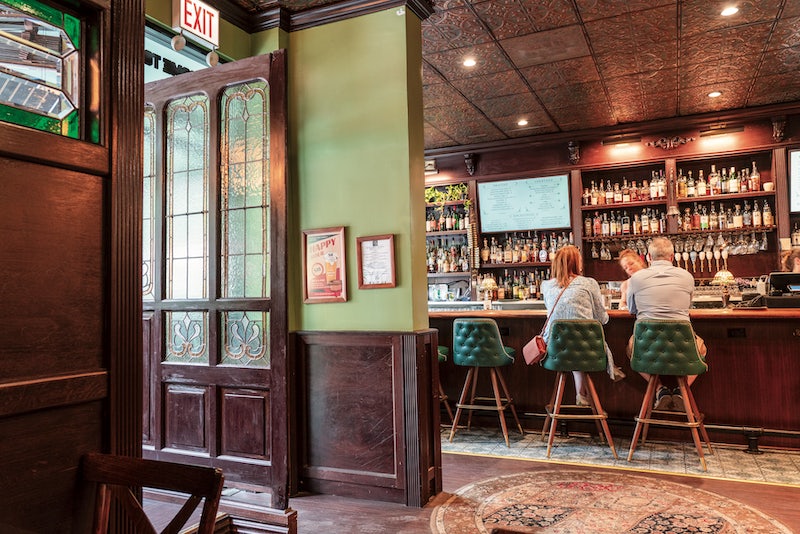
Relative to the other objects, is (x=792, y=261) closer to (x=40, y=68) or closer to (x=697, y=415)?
(x=697, y=415)

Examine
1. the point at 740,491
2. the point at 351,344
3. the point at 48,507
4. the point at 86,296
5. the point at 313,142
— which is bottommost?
the point at 740,491

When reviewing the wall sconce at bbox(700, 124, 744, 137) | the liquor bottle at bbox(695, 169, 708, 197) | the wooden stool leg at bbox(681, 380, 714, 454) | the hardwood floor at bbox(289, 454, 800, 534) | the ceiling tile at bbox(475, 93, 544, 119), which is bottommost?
the hardwood floor at bbox(289, 454, 800, 534)

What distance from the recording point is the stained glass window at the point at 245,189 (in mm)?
3525

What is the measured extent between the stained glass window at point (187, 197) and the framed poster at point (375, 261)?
99 cm

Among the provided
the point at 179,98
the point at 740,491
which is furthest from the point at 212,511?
the point at 740,491

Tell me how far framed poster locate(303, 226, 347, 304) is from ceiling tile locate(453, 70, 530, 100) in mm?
2396

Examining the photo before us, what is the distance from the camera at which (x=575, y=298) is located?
14.7 feet

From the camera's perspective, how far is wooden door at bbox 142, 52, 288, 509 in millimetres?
3314

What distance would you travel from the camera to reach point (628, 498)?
3363mm

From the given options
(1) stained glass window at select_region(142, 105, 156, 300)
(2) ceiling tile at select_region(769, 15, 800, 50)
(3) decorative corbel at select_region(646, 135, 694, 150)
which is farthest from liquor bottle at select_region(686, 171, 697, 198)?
(1) stained glass window at select_region(142, 105, 156, 300)

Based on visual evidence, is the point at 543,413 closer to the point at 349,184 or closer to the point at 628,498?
the point at 628,498

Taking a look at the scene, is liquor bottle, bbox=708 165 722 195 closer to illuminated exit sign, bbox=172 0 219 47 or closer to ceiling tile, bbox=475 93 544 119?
ceiling tile, bbox=475 93 544 119

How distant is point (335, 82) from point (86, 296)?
→ 2470mm

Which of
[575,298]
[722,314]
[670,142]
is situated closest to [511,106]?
[670,142]
